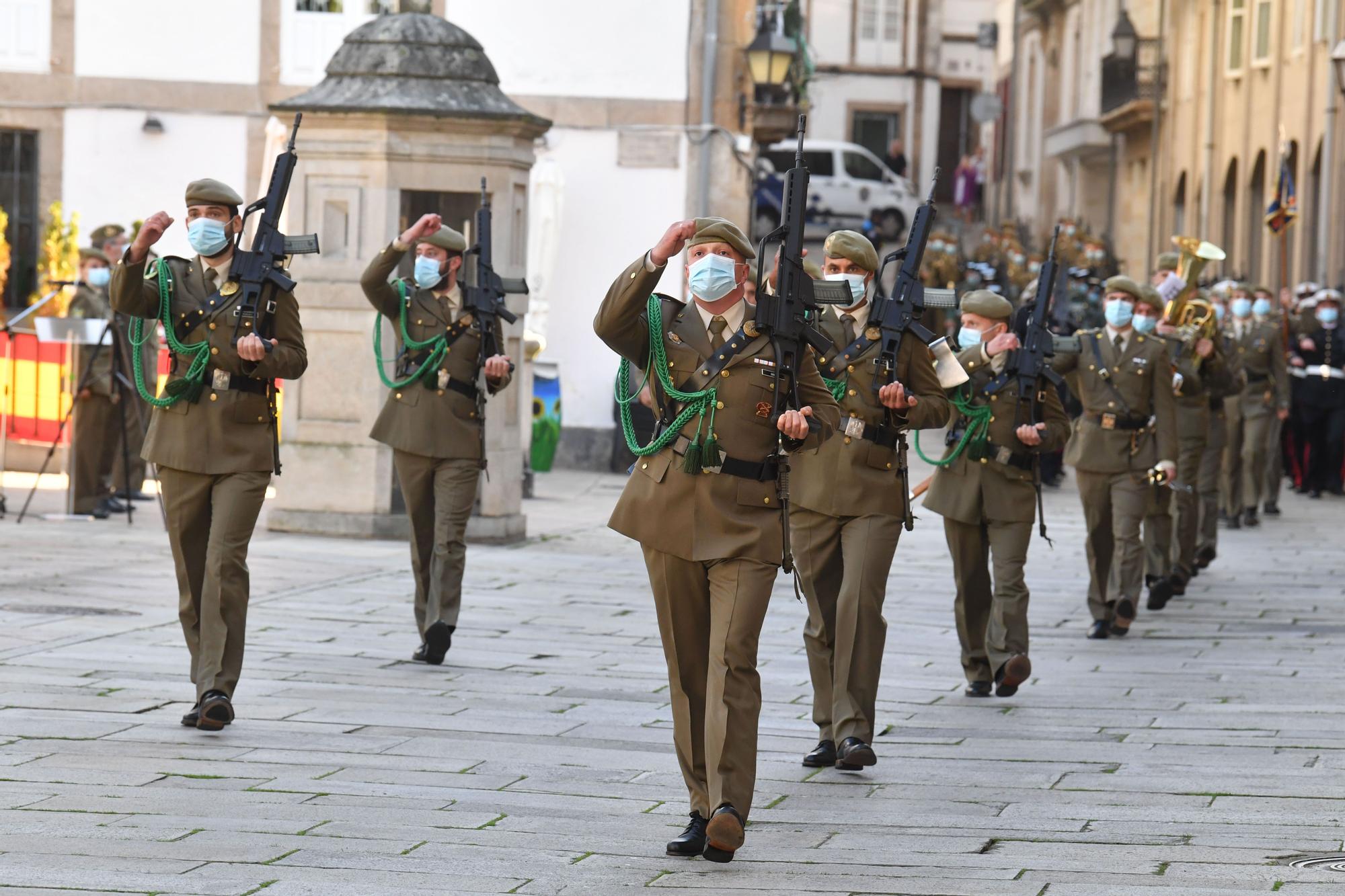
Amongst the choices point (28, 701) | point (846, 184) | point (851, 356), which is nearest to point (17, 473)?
point (28, 701)

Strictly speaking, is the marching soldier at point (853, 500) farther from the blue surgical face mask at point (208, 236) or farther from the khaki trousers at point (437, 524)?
the blue surgical face mask at point (208, 236)

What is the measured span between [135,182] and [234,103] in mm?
1276

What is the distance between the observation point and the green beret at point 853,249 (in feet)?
28.1

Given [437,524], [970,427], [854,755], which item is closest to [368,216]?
[437,524]

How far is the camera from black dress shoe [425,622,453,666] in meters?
10.3

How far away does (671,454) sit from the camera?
6.99 meters

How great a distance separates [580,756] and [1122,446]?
207 inches

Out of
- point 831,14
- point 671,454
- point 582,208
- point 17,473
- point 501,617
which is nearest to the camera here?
point 671,454

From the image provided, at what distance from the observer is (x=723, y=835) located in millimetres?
6602

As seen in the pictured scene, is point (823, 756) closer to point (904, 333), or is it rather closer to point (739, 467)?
point (904, 333)

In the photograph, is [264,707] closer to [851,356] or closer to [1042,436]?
[851,356]

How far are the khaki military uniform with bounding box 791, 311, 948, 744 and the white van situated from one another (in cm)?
3582

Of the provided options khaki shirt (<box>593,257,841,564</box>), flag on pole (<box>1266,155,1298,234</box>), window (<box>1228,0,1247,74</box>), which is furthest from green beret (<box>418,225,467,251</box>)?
window (<box>1228,0,1247,74</box>)

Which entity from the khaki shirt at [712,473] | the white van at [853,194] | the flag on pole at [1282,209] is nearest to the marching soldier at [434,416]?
the khaki shirt at [712,473]
